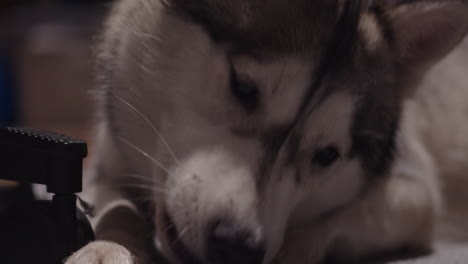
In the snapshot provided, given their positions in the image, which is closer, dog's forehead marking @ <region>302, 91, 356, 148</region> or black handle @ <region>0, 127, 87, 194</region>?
black handle @ <region>0, 127, 87, 194</region>

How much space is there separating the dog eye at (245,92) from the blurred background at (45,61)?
387 cm

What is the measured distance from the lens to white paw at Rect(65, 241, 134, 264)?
0.97 meters

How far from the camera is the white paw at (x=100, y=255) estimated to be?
3.18 ft

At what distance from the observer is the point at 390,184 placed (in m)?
1.49

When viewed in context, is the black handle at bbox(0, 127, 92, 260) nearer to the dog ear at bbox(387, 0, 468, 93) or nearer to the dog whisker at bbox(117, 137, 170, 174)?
the dog whisker at bbox(117, 137, 170, 174)

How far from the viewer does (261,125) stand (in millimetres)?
1100

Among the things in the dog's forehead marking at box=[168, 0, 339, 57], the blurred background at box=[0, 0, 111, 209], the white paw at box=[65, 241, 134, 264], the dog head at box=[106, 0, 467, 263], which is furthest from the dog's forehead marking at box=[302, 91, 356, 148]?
the blurred background at box=[0, 0, 111, 209]

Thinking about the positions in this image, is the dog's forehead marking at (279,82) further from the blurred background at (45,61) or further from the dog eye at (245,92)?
the blurred background at (45,61)

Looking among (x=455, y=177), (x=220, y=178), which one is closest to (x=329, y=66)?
(x=220, y=178)

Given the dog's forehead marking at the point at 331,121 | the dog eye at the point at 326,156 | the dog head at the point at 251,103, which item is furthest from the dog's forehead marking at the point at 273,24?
the dog eye at the point at 326,156

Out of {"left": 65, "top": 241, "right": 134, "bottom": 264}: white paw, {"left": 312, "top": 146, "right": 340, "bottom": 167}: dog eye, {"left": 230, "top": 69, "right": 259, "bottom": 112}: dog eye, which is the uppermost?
{"left": 230, "top": 69, "right": 259, "bottom": 112}: dog eye

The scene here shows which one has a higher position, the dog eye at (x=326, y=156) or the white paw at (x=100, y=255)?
the dog eye at (x=326, y=156)

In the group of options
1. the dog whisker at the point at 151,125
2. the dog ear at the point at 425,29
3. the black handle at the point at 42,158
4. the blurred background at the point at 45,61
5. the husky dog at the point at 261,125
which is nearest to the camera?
the black handle at the point at 42,158

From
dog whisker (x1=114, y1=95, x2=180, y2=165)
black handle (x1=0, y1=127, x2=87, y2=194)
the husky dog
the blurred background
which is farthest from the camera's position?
the blurred background
